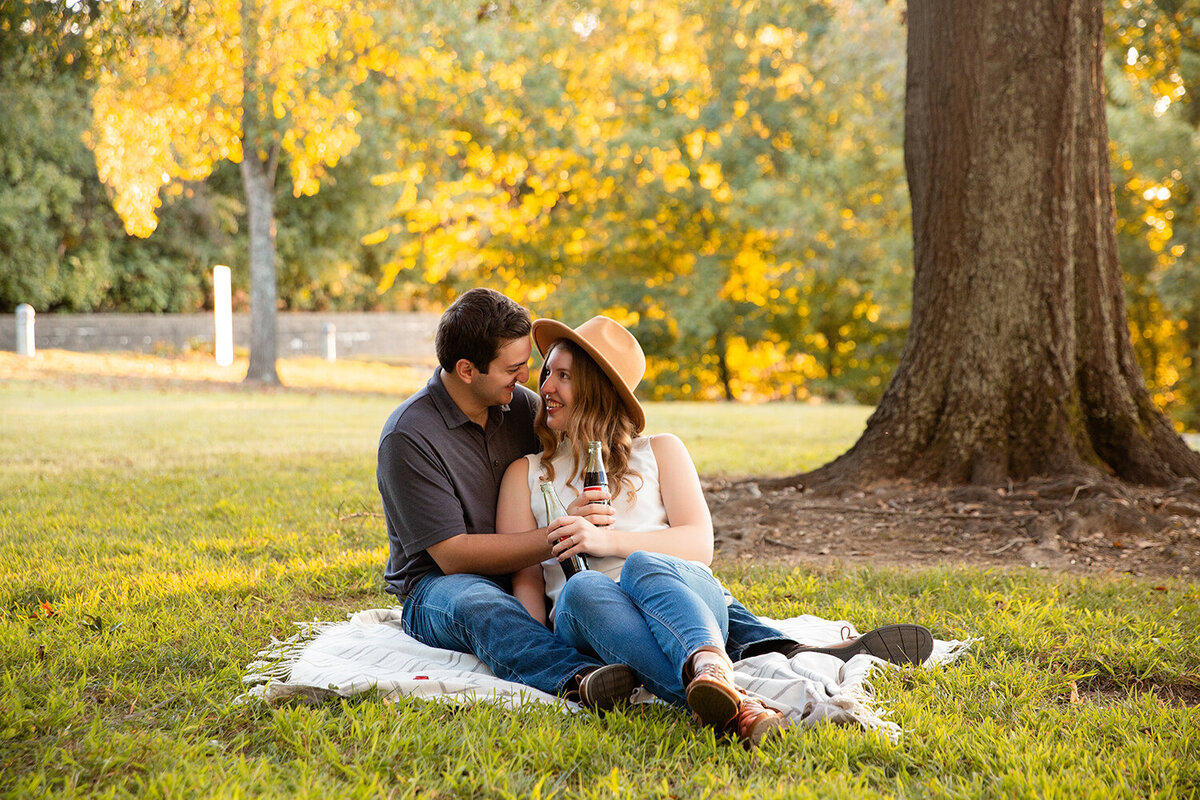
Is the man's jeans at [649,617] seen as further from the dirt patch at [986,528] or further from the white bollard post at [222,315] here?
the white bollard post at [222,315]

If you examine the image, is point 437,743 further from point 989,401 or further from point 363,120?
point 363,120

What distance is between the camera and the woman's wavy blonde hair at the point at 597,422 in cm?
356

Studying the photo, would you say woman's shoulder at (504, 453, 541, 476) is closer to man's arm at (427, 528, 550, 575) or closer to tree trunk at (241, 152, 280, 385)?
man's arm at (427, 528, 550, 575)

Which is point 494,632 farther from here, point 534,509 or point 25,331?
point 25,331

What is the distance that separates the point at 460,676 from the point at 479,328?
1.14 meters

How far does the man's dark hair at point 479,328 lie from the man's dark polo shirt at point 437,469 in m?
0.17

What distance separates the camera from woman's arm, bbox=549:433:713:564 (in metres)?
3.29

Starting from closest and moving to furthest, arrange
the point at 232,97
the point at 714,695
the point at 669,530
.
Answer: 1. the point at 714,695
2. the point at 669,530
3. the point at 232,97

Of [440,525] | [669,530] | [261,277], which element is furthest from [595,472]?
[261,277]

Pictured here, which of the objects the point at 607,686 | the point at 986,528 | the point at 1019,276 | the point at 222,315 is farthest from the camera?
the point at 222,315

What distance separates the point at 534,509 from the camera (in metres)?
3.62

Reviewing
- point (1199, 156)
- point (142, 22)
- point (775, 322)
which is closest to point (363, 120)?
point (775, 322)

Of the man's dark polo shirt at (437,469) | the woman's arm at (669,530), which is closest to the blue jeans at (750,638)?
the woman's arm at (669,530)

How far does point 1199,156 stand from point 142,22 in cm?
1487
